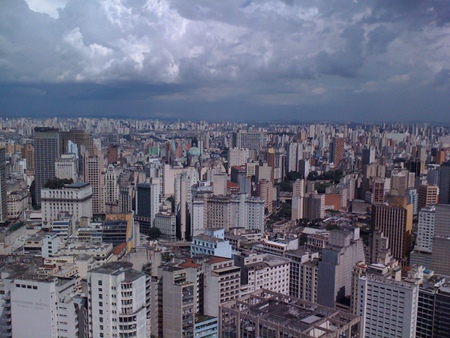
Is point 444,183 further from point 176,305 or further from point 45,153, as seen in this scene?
point 45,153

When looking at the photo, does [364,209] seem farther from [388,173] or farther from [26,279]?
[26,279]

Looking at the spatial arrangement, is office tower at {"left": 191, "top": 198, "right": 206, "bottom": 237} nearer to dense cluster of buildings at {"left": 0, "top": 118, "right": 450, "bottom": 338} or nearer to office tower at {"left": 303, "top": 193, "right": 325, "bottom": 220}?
dense cluster of buildings at {"left": 0, "top": 118, "right": 450, "bottom": 338}

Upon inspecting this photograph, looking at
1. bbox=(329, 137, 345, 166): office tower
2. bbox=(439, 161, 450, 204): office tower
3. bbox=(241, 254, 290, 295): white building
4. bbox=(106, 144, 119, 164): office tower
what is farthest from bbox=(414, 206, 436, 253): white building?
bbox=(106, 144, 119, 164): office tower

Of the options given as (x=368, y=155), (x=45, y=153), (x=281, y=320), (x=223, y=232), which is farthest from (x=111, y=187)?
(x=281, y=320)

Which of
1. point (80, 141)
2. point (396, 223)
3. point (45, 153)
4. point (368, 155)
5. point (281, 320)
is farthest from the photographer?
point (368, 155)

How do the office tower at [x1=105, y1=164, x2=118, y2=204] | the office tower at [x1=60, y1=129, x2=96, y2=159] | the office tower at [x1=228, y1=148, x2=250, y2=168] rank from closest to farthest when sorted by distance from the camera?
the office tower at [x1=105, y1=164, x2=118, y2=204] → the office tower at [x1=60, y1=129, x2=96, y2=159] → the office tower at [x1=228, y1=148, x2=250, y2=168]
